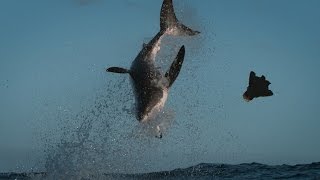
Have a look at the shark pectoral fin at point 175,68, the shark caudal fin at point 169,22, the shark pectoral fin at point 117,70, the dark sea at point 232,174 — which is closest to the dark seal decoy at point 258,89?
the shark pectoral fin at point 175,68

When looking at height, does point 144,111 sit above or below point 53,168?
above

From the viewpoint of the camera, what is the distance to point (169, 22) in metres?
16.7

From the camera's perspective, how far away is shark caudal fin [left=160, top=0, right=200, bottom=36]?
1667 centimetres

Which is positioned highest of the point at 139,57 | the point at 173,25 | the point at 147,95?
the point at 173,25

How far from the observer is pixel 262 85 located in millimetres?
15852

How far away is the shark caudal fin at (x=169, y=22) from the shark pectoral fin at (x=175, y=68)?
4.53ft

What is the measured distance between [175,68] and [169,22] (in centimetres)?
213

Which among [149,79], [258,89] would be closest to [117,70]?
[149,79]

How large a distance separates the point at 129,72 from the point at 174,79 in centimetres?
147

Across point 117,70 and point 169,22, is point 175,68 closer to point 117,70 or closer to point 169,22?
point 117,70

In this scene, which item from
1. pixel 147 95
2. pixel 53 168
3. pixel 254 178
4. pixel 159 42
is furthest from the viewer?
pixel 254 178

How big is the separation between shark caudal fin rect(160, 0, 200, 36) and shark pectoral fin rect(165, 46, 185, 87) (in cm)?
138

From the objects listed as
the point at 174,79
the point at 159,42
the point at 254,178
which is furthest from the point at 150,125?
the point at 254,178

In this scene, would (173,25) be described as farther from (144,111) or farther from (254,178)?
(254,178)
